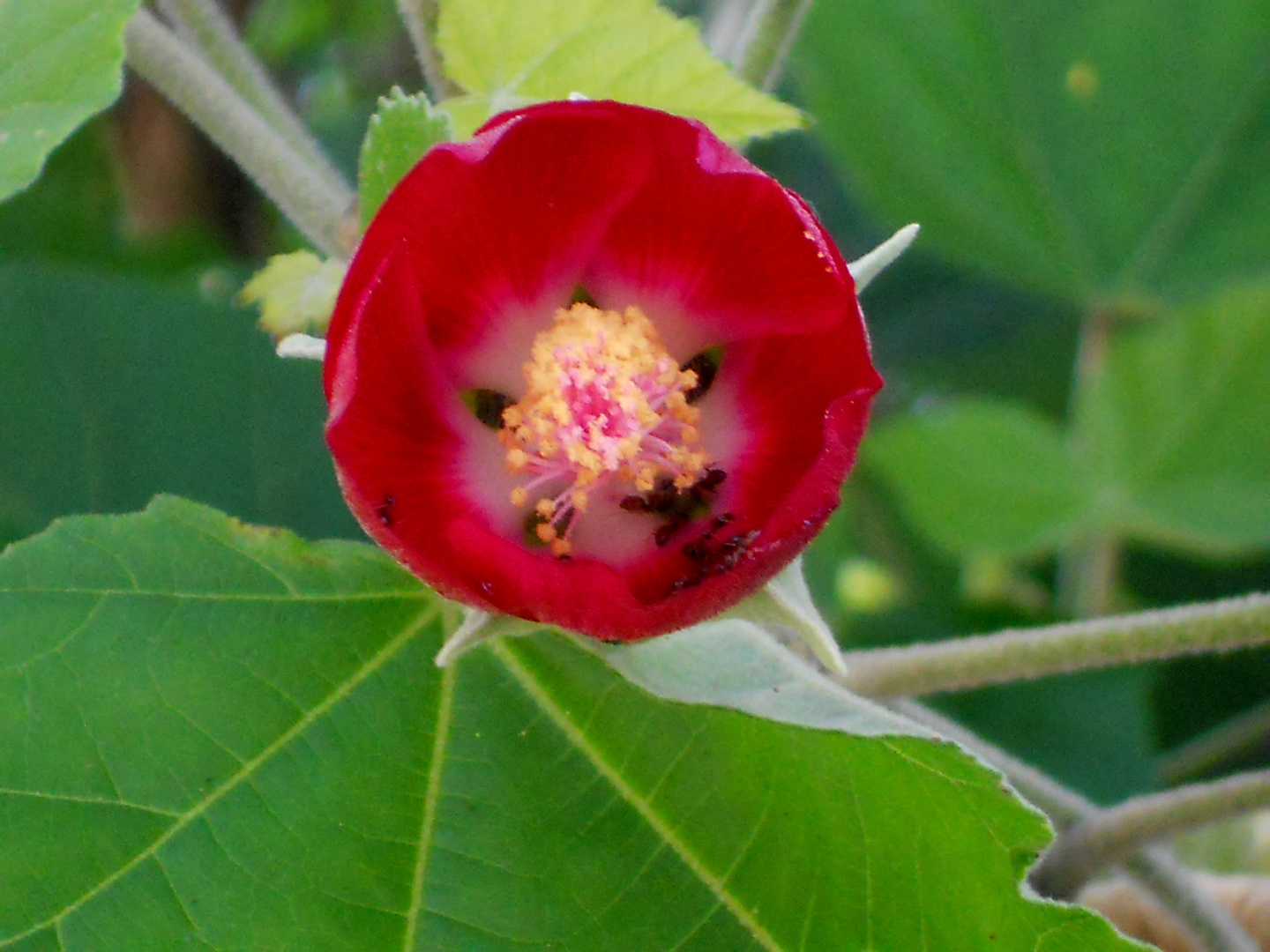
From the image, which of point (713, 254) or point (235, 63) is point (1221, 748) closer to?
point (713, 254)

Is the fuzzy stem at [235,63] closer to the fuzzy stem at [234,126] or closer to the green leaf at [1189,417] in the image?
the fuzzy stem at [234,126]

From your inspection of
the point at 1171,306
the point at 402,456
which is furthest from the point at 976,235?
the point at 402,456

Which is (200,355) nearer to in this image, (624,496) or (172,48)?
(172,48)

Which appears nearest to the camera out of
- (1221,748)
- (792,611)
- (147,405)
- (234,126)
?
(792,611)

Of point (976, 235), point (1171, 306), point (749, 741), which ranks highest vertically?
point (749, 741)

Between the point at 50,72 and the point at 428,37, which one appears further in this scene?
the point at 428,37

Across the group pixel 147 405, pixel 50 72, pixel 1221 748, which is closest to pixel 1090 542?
pixel 1221 748

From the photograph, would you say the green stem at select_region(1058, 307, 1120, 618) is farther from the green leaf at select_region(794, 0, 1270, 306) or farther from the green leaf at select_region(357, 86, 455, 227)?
the green leaf at select_region(357, 86, 455, 227)
